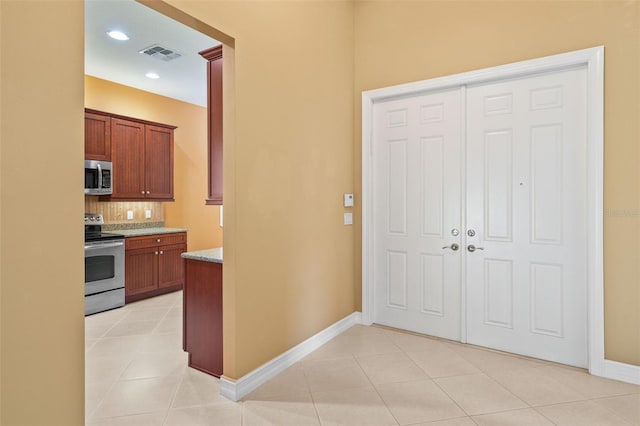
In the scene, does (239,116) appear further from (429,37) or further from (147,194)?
(147,194)

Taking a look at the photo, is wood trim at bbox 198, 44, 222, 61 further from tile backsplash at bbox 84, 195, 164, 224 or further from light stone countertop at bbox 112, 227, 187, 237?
tile backsplash at bbox 84, 195, 164, 224

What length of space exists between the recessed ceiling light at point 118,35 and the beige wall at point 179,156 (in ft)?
4.68

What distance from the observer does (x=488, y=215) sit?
3.01 m

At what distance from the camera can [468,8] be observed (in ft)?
9.90

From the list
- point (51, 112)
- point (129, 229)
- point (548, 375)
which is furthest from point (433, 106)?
point (129, 229)

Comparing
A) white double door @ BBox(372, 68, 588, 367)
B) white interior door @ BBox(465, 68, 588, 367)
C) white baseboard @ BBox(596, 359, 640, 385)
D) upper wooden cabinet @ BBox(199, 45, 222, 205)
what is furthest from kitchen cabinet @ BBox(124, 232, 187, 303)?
white baseboard @ BBox(596, 359, 640, 385)

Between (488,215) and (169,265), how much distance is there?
4220mm

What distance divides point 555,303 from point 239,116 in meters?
2.76

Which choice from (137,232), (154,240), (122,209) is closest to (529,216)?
(154,240)

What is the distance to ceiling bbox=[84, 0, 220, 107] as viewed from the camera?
10.7ft

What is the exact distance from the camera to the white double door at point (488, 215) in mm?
2688

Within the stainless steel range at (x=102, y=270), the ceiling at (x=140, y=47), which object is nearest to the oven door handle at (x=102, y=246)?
the stainless steel range at (x=102, y=270)

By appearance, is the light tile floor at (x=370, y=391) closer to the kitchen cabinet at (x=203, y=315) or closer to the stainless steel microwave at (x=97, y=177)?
the kitchen cabinet at (x=203, y=315)

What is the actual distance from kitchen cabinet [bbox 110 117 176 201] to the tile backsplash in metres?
0.33
